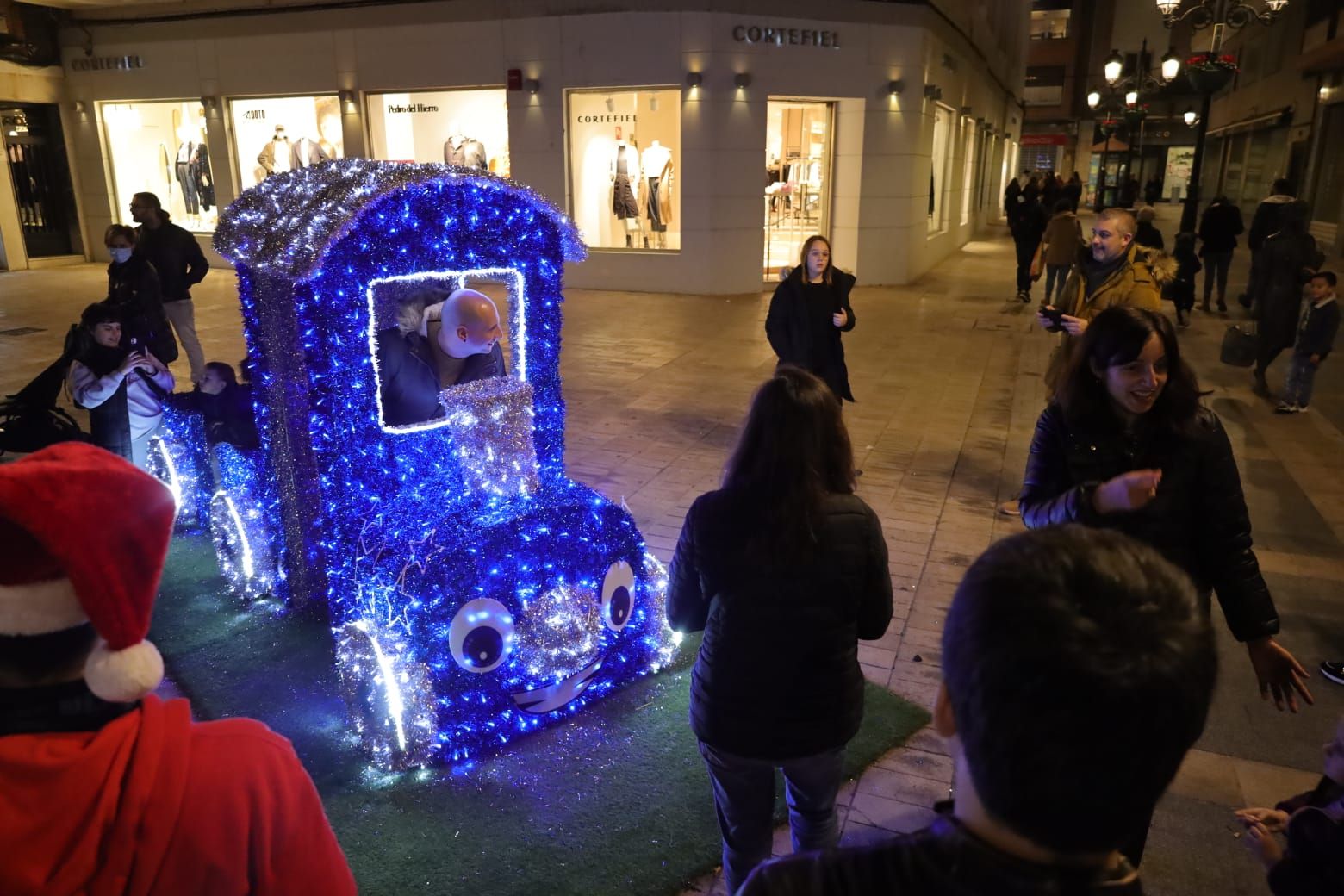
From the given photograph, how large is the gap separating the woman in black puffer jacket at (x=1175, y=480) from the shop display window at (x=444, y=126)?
1566 cm

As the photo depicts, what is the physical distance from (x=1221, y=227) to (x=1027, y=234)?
2852 millimetres

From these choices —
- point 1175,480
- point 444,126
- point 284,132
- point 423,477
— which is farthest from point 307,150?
point 1175,480

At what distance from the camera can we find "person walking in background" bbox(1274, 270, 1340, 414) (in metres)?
8.13

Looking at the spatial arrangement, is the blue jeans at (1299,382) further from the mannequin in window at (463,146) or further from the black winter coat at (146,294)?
the mannequin in window at (463,146)

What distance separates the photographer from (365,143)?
57.4 ft

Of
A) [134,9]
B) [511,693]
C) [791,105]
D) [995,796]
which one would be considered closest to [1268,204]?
[791,105]

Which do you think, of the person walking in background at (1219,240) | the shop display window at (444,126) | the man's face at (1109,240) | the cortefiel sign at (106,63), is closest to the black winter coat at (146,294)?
the man's face at (1109,240)

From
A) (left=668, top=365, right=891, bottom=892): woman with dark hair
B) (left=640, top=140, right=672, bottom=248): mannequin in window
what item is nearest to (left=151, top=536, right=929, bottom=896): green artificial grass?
(left=668, top=365, right=891, bottom=892): woman with dark hair

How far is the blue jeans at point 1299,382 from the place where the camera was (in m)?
8.70

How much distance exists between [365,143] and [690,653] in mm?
15973

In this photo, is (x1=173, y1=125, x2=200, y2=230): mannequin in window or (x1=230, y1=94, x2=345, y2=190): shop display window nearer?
(x1=230, y1=94, x2=345, y2=190): shop display window

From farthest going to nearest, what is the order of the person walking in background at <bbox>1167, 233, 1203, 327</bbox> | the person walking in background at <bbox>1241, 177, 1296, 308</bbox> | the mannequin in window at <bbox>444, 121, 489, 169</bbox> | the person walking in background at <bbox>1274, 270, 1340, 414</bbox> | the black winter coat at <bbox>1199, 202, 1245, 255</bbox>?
the mannequin in window at <bbox>444, 121, 489, 169</bbox> → the black winter coat at <bbox>1199, 202, 1245, 255</bbox> → the person walking in background at <bbox>1167, 233, 1203, 327</bbox> → the person walking in background at <bbox>1241, 177, 1296, 308</bbox> → the person walking in background at <bbox>1274, 270, 1340, 414</bbox>

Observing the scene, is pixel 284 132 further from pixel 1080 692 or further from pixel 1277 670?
pixel 1080 692

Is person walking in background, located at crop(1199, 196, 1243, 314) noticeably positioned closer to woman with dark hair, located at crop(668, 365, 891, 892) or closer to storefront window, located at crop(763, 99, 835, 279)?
storefront window, located at crop(763, 99, 835, 279)
